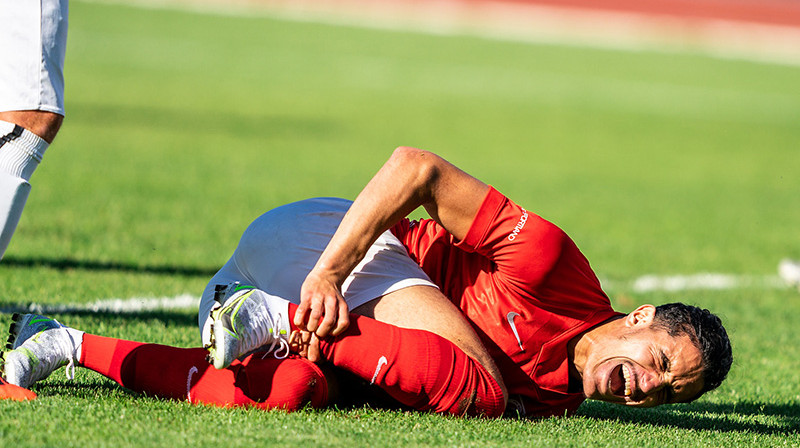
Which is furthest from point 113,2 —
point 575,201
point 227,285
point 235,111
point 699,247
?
point 227,285

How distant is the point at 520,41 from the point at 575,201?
1114 inches

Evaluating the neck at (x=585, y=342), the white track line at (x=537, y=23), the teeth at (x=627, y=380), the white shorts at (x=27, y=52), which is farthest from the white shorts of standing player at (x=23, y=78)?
the white track line at (x=537, y=23)

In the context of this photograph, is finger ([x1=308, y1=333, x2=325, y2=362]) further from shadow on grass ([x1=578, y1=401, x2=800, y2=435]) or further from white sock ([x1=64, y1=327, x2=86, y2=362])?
shadow on grass ([x1=578, y1=401, x2=800, y2=435])

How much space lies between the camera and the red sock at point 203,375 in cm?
364

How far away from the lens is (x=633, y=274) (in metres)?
7.91

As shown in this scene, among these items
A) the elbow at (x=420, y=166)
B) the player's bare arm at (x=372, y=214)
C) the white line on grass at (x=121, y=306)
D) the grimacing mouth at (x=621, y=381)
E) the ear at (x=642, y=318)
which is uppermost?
the elbow at (x=420, y=166)

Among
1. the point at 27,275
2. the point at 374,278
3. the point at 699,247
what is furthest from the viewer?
the point at 699,247

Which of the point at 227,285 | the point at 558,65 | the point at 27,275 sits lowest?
the point at 27,275

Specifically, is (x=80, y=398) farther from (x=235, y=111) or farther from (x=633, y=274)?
(x=235, y=111)

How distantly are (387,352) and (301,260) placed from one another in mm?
551

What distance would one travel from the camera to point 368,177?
12.1 m

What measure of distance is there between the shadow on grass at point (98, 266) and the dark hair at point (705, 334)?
3637mm

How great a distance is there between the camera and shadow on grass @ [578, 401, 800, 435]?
13.7 feet

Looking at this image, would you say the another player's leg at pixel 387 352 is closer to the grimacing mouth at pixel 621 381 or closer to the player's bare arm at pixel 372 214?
the player's bare arm at pixel 372 214
